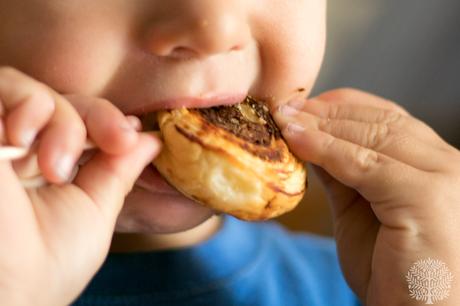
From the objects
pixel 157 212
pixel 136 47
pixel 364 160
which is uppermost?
pixel 136 47

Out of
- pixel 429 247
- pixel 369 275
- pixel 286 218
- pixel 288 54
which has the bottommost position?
pixel 286 218

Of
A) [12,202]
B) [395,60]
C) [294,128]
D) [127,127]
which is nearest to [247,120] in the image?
[294,128]

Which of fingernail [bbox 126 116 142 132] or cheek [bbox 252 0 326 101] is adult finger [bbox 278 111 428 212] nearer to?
cheek [bbox 252 0 326 101]

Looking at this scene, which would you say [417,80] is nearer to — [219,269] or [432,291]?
[219,269]

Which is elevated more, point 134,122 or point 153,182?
point 134,122

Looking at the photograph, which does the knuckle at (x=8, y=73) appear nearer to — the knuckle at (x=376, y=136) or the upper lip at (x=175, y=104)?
the upper lip at (x=175, y=104)

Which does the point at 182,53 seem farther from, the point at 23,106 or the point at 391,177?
the point at 391,177

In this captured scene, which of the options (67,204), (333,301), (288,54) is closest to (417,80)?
(333,301)
